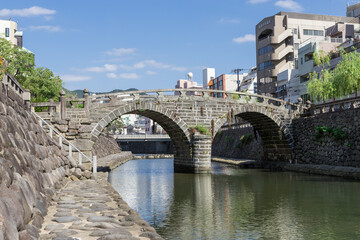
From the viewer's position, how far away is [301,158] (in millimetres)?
31656

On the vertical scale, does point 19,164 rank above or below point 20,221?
above

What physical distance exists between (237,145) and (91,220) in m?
38.8

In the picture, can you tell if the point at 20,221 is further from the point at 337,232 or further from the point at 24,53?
the point at 24,53

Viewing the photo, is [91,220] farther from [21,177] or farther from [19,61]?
[19,61]

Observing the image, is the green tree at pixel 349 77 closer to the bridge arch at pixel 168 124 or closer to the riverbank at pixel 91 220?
the bridge arch at pixel 168 124

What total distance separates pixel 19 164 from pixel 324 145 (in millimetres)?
24469

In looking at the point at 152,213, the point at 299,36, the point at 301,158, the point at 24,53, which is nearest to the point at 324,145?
the point at 301,158

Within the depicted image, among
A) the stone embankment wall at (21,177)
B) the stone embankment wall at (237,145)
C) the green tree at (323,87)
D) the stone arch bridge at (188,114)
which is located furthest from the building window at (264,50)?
the stone embankment wall at (21,177)

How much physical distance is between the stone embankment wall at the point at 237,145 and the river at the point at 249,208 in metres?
17.7

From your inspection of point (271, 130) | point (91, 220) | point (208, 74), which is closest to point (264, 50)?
point (271, 130)

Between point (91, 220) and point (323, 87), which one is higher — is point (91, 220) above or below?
below

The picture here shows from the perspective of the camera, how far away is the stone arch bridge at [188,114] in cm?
2558

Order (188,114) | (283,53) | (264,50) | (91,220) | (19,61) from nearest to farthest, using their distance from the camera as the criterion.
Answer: (91,220) → (188,114) → (19,61) → (283,53) → (264,50)

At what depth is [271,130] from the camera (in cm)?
3353
